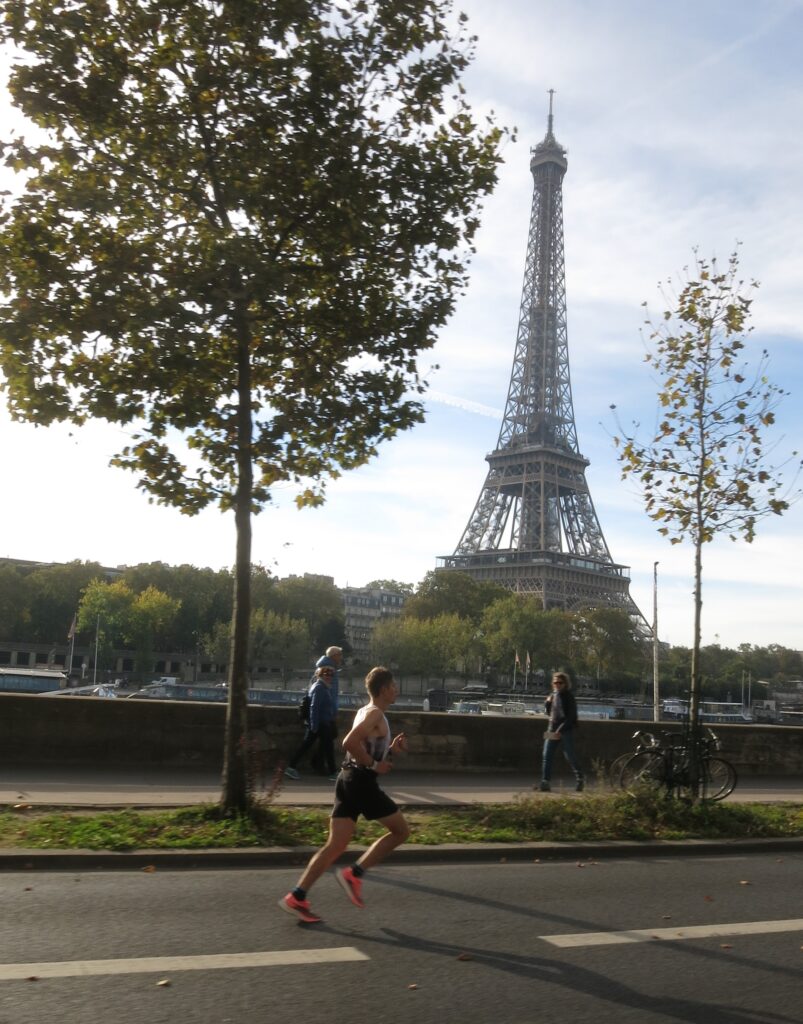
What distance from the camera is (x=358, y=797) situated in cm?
704

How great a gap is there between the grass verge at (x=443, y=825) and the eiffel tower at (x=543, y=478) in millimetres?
95422

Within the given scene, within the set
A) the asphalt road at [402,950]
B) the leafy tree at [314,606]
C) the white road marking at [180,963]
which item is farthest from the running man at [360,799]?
the leafy tree at [314,606]

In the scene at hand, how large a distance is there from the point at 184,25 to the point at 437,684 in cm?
10284

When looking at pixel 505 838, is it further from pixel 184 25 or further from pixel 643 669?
pixel 643 669

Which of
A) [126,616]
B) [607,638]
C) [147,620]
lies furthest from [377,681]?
[126,616]

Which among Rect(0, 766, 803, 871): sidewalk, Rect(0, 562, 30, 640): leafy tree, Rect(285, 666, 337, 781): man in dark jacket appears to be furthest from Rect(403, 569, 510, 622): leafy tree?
Rect(285, 666, 337, 781): man in dark jacket

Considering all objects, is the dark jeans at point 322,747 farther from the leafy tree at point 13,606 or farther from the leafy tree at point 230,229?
the leafy tree at point 13,606

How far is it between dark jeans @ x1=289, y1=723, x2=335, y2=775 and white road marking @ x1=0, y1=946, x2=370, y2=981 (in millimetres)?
7808

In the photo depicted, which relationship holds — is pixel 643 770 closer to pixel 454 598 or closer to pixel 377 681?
pixel 377 681

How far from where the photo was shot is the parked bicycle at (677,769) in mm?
12602

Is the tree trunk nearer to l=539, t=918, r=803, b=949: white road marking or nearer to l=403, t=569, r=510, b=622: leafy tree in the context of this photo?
l=539, t=918, r=803, b=949: white road marking

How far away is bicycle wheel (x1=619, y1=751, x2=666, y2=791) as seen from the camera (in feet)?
41.0

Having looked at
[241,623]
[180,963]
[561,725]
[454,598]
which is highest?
[454,598]

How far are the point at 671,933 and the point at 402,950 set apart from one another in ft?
6.41
